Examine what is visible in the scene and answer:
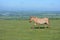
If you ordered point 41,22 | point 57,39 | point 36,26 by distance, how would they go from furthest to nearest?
point 36,26, point 41,22, point 57,39

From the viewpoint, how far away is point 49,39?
19.0 ft

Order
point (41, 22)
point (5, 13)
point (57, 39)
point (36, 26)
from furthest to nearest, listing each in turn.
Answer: point (5, 13), point (36, 26), point (41, 22), point (57, 39)

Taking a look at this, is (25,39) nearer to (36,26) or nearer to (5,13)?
(36,26)

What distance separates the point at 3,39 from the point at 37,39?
1.23 m

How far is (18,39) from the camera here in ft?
19.0

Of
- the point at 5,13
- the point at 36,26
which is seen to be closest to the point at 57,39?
the point at 36,26

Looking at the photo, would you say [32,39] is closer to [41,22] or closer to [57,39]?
[57,39]

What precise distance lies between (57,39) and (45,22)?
306cm

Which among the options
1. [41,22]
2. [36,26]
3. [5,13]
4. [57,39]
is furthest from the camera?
[5,13]

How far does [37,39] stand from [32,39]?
18 centimetres

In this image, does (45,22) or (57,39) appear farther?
(45,22)

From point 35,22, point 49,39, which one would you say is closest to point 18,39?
point 49,39

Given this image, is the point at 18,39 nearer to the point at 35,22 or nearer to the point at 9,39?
the point at 9,39

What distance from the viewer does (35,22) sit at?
8.74m
